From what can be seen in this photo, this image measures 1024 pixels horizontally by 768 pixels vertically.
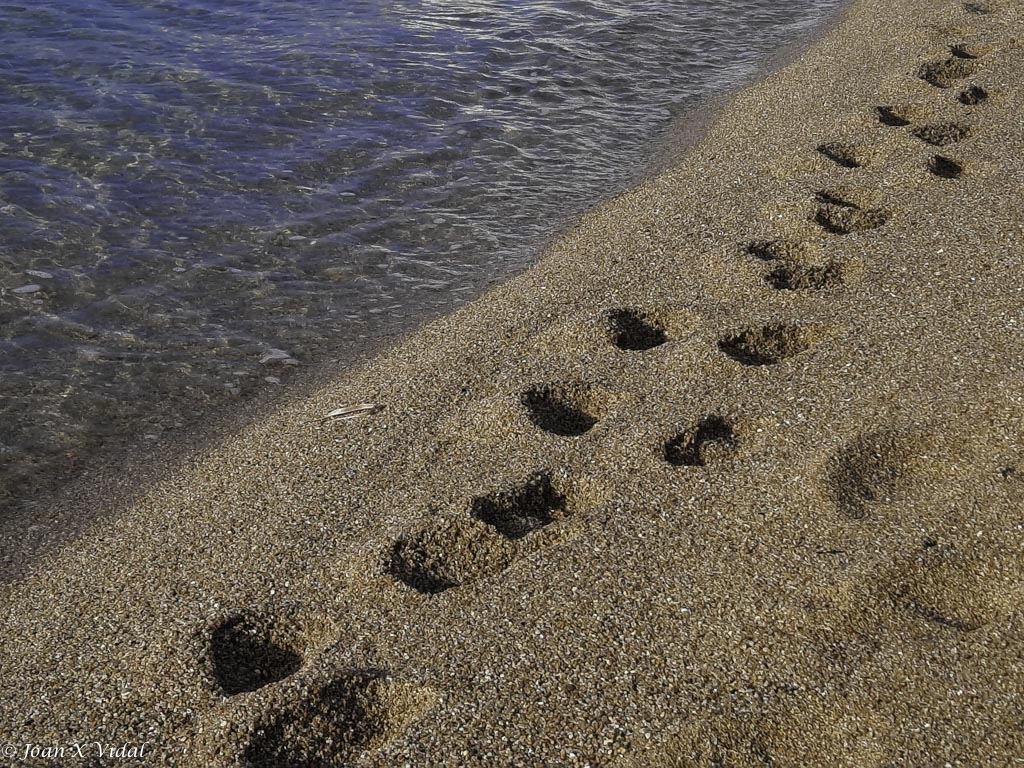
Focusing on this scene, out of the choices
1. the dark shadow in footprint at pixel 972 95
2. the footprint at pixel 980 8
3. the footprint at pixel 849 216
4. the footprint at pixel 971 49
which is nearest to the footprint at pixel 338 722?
the footprint at pixel 849 216

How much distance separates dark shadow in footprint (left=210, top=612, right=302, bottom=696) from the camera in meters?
3.17

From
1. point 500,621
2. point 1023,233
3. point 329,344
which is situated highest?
point 1023,233

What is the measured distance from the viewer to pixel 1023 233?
16.9ft

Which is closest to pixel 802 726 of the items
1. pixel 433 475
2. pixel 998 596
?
pixel 998 596

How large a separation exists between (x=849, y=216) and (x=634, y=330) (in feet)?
5.75

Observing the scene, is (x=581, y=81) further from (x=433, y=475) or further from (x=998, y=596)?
(x=998, y=596)

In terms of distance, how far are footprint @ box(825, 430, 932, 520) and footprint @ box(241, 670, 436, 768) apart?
1.74 metres

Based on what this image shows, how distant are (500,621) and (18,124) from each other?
6.87 metres

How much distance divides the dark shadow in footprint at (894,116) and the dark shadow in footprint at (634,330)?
10.9ft

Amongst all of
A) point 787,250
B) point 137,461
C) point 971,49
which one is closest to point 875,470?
point 787,250

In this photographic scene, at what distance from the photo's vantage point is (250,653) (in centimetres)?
328

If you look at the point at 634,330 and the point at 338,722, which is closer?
the point at 338,722

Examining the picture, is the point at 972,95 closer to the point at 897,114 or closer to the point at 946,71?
the point at 897,114

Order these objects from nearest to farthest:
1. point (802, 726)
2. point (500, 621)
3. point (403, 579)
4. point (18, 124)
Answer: point (802, 726) < point (500, 621) < point (403, 579) < point (18, 124)
